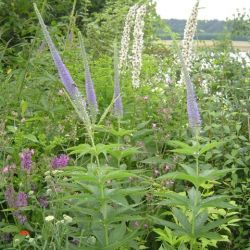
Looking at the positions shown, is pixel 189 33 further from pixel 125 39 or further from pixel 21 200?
pixel 21 200

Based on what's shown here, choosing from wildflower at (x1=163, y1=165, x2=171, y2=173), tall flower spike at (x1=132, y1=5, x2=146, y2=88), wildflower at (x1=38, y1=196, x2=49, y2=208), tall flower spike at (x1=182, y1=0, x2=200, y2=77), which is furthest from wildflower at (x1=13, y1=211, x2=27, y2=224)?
tall flower spike at (x1=132, y1=5, x2=146, y2=88)

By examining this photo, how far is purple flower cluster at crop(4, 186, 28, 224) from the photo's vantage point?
322 cm

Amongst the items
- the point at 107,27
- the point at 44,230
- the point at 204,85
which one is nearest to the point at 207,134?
the point at 204,85

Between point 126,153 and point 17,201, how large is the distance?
0.59 metres

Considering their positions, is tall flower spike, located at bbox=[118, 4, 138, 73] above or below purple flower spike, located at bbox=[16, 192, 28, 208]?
above

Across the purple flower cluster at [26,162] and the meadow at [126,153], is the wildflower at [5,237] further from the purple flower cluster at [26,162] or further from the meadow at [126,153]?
the purple flower cluster at [26,162]

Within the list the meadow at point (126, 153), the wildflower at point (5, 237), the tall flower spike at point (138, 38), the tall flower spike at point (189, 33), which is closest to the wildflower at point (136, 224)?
the meadow at point (126, 153)

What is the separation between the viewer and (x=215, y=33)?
30.8ft

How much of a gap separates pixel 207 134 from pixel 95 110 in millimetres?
1265

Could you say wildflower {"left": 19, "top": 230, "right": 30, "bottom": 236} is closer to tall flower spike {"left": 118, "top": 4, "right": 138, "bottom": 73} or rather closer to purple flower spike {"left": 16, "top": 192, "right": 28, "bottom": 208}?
purple flower spike {"left": 16, "top": 192, "right": 28, "bottom": 208}

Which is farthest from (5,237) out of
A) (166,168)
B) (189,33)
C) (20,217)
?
(189,33)

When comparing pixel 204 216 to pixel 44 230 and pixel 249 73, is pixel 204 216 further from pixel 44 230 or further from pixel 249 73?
pixel 249 73

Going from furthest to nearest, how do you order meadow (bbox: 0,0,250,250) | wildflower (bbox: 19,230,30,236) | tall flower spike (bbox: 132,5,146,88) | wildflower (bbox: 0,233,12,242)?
tall flower spike (bbox: 132,5,146,88) < wildflower (bbox: 0,233,12,242) < wildflower (bbox: 19,230,30,236) < meadow (bbox: 0,0,250,250)

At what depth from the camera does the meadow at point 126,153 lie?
117 inches
